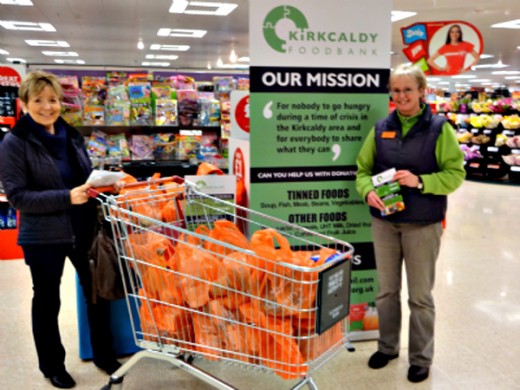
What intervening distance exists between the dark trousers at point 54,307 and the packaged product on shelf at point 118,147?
2.65 m

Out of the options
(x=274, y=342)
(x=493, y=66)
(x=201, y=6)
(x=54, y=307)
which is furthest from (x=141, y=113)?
(x=493, y=66)

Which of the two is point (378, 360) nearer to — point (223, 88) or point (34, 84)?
point (34, 84)

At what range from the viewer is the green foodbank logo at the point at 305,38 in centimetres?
302

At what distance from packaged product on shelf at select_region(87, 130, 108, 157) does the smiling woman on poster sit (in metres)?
3.79

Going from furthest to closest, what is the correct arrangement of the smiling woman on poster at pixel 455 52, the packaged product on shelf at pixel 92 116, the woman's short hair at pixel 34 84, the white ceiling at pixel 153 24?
the white ceiling at pixel 153 24
the smiling woman on poster at pixel 455 52
the packaged product on shelf at pixel 92 116
the woman's short hair at pixel 34 84

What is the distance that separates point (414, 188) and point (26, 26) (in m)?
12.2

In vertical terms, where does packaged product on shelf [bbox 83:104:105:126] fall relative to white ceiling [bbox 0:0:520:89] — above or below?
below

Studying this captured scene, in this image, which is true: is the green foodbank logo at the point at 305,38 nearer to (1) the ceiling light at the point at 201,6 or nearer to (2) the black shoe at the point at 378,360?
(2) the black shoe at the point at 378,360

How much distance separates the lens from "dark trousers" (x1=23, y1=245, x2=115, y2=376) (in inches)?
106

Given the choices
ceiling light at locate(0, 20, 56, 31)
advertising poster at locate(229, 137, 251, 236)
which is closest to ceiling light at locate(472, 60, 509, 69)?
ceiling light at locate(0, 20, 56, 31)

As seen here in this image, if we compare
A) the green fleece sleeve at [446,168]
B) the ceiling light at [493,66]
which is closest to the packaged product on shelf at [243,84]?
the green fleece sleeve at [446,168]

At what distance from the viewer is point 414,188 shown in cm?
274

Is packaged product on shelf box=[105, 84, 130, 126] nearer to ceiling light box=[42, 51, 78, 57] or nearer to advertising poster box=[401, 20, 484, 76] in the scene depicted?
Answer: advertising poster box=[401, 20, 484, 76]

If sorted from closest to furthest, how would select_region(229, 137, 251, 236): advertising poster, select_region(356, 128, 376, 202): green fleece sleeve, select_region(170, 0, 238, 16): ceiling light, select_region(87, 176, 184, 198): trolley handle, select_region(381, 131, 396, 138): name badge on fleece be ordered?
select_region(87, 176, 184, 198): trolley handle → select_region(381, 131, 396, 138): name badge on fleece → select_region(356, 128, 376, 202): green fleece sleeve → select_region(229, 137, 251, 236): advertising poster → select_region(170, 0, 238, 16): ceiling light
